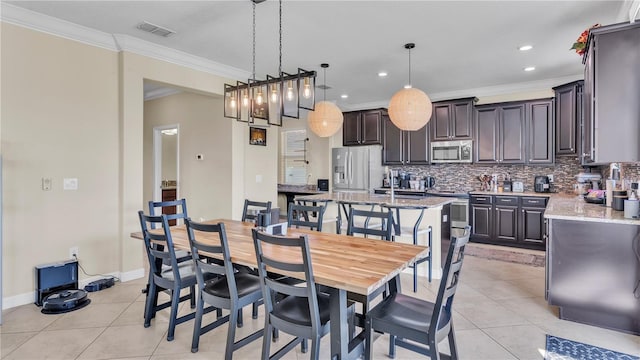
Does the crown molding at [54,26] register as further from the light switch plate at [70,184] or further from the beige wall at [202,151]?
the beige wall at [202,151]

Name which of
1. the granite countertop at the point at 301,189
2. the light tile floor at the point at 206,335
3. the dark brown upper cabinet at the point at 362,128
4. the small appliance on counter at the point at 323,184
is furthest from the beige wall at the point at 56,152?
the small appliance on counter at the point at 323,184

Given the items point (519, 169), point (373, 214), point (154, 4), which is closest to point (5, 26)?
point (154, 4)

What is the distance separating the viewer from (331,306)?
1.74 m

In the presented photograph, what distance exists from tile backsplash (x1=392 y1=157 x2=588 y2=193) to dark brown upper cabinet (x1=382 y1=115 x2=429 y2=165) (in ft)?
1.25

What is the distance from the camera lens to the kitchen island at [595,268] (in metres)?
2.59

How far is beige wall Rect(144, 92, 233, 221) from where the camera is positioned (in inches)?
202

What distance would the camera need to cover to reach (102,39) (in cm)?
370

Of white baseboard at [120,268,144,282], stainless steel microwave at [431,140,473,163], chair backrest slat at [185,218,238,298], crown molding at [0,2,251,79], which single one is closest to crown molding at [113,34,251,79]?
crown molding at [0,2,251,79]

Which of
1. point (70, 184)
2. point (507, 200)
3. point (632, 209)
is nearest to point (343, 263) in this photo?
point (632, 209)

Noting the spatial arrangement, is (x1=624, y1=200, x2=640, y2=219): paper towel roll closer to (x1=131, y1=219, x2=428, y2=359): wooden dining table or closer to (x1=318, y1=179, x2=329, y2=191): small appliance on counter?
(x1=131, y1=219, x2=428, y2=359): wooden dining table

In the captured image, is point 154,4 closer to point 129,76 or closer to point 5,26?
point 129,76

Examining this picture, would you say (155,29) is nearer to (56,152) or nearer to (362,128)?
(56,152)

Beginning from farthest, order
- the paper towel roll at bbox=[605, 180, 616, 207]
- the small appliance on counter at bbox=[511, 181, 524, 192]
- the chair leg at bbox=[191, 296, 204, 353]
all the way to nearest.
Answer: the small appliance on counter at bbox=[511, 181, 524, 192] < the paper towel roll at bbox=[605, 180, 616, 207] < the chair leg at bbox=[191, 296, 204, 353]

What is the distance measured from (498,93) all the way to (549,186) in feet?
5.90
